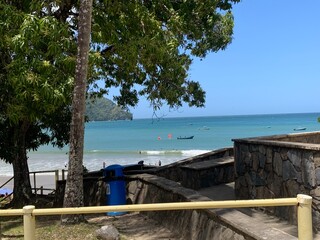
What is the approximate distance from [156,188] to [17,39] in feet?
12.2

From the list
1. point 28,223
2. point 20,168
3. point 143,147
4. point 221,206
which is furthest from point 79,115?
point 143,147

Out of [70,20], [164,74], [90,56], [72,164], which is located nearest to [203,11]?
[164,74]

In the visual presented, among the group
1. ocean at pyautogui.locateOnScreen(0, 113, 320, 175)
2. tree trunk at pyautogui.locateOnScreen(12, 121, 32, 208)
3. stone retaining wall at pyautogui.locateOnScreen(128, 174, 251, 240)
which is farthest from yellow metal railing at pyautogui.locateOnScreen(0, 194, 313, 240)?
tree trunk at pyautogui.locateOnScreen(12, 121, 32, 208)

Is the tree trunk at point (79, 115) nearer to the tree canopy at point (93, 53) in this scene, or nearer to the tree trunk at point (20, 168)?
the tree canopy at point (93, 53)

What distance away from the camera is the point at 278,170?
586 centimetres

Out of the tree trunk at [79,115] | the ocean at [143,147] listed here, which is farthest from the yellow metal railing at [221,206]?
the ocean at [143,147]

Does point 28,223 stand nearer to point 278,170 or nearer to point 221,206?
point 221,206

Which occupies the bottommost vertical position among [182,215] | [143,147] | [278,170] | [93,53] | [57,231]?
[143,147]

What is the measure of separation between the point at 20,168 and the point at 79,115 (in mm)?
5764

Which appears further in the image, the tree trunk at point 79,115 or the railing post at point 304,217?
the tree trunk at point 79,115

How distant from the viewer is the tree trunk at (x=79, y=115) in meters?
6.89

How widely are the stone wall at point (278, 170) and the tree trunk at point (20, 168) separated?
694cm

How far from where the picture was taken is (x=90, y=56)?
24.6ft

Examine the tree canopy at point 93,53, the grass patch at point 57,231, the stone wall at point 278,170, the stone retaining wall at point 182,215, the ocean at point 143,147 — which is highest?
the tree canopy at point 93,53
